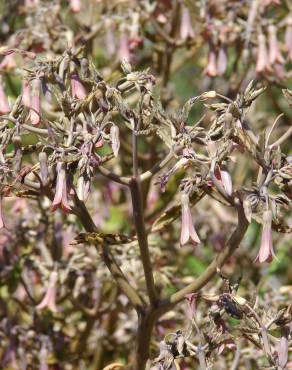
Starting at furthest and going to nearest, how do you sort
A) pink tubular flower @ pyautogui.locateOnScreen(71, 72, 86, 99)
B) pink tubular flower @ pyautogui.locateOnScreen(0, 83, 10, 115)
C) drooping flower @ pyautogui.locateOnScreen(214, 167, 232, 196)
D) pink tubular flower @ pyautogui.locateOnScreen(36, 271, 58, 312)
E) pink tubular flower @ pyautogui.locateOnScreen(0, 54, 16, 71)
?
pink tubular flower @ pyautogui.locateOnScreen(0, 54, 16, 71)
pink tubular flower @ pyautogui.locateOnScreen(36, 271, 58, 312)
pink tubular flower @ pyautogui.locateOnScreen(0, 83, 10, 115)
pink tubular flower @ pyautogui.locateOnScreen(71, 72, 86, 99)
drooping flower @ pyautogui.locateOnScreen(214, 167, 232, 196)

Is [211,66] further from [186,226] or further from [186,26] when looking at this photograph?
[186,226]

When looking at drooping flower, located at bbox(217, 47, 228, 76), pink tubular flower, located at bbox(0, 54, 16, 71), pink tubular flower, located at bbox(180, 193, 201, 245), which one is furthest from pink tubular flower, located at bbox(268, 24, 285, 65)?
pink tubular flower, located at bbox(180, 193, 201, 245)

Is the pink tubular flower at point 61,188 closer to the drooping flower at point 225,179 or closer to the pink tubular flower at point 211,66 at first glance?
the drooping flower at point 225,179

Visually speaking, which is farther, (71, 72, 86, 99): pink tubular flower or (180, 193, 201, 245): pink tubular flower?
(71, 72, 86, 99): pink tubular flower

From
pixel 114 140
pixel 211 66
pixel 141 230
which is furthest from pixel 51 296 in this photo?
pixel 211 66

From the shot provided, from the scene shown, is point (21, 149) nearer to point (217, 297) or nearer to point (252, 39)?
point (217, 297)

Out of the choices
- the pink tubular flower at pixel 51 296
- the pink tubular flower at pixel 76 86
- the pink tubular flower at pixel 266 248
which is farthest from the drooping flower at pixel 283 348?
the pink tubular flower at pixel 51 296

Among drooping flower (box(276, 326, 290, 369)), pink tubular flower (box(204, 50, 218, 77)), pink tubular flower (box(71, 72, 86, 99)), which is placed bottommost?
drooping flower (box(276, 326, 290, 369))

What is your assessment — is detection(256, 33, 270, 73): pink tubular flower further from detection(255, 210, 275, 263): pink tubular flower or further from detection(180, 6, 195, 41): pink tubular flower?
detection(255, 210, 275, 263): pink tubular flower
